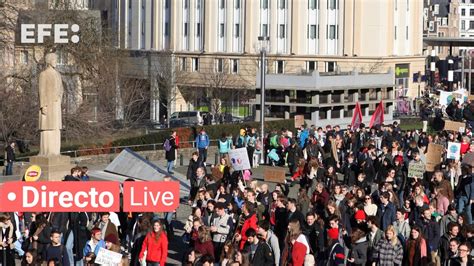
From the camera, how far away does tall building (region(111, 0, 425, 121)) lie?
88.6 metres

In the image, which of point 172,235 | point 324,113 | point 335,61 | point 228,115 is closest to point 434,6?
point 335,61

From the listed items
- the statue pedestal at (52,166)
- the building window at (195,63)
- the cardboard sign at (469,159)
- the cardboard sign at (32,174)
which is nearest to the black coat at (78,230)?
the cardboard sign at (32,174)

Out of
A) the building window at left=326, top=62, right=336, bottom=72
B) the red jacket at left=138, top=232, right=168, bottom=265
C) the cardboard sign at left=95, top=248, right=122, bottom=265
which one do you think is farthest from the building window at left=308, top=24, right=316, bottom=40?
the cardboard sign at left=95, top=248, right=122, bottom=265

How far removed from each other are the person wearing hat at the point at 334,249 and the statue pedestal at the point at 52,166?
11.2m

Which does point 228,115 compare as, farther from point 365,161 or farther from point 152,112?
point 365,161

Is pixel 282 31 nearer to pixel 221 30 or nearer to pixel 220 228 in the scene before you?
pixel 221 30

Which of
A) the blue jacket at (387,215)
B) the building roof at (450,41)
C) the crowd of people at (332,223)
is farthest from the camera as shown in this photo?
the building roof at (450,41)

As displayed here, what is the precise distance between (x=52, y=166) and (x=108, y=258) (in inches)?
473

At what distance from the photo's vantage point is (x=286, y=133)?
43.2 meters

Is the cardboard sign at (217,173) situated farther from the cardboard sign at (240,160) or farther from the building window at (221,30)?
the building window at (221,30)

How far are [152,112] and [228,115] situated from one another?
394 inches

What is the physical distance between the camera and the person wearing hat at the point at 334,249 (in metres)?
20.0

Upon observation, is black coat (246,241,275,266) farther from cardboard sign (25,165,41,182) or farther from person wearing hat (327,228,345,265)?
cardboard sign (25,165,41,182)

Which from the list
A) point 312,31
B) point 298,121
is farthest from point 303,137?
point 312,31
